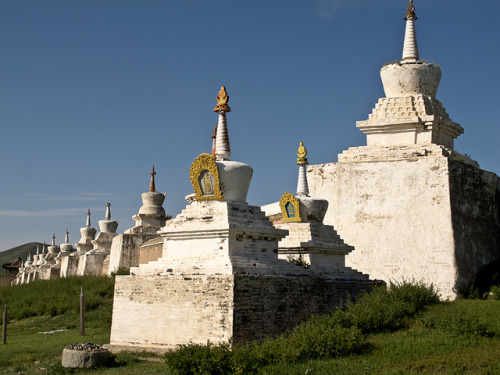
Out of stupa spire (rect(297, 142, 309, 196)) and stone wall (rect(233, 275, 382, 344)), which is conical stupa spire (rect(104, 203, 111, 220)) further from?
stone wall (rect(233, 275, 382, 344))

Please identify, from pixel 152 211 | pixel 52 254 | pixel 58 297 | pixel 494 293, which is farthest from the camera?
pixel 52 254

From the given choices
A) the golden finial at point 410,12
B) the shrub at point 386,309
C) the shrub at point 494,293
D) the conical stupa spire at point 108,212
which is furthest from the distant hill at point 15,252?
the shrub at point 386,309

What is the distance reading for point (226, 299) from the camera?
11719 millimetres

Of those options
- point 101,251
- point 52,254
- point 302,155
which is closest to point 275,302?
point 302,155

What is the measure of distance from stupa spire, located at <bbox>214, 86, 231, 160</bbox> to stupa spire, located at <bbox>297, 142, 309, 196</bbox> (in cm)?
439

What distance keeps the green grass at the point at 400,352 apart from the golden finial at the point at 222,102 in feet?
15.0

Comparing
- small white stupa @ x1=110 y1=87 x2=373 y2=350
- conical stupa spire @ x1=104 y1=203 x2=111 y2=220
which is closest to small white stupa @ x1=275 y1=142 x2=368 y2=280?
small white stupa @ x1=110 y1=87 x2=373 y2=350

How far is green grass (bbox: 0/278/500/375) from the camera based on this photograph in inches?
386

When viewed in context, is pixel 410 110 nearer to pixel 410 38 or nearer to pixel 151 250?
pixel 410 38

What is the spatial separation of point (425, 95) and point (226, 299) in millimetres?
11825

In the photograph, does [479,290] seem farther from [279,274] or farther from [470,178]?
[279,274]

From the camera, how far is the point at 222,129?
13.9 m

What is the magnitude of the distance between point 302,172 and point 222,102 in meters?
4.68

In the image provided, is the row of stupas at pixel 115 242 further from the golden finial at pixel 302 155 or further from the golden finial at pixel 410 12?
the golden finial at pixel 410 12
